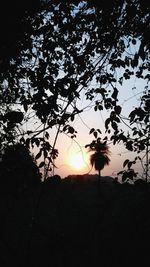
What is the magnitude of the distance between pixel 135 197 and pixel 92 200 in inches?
278

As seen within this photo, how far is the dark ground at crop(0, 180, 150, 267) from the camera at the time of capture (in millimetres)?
13742

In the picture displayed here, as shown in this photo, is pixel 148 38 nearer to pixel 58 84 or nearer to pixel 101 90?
pixel 58 84

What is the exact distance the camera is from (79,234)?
60.6ft

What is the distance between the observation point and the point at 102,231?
1814cm

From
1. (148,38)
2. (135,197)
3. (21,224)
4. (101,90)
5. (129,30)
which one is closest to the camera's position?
(148,38)

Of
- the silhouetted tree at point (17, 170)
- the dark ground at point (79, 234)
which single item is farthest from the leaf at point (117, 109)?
the dark ground at point (79, 234)

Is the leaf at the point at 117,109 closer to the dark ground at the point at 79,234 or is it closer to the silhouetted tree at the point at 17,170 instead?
the silhouetted tree at the point at 17,170

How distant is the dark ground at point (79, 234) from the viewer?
1374 cm

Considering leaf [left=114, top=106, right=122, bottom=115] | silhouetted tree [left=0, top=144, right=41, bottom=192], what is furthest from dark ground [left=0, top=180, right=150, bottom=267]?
leaf [left=114, top=106, right=122, bottom=115]

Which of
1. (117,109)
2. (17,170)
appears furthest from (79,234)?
(117,109)

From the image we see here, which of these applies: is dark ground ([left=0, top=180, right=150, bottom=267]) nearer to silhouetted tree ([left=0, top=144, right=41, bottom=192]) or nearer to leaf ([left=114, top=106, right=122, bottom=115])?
silhouetted tree ([left=0, top=144, right=41, bottom=192])

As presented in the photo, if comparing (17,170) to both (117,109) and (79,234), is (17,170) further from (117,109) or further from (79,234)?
(79,234)

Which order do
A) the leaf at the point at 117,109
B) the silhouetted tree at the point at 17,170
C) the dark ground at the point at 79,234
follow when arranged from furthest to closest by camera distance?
the dark ground at the point at 79,234, the silhouetted tree at the point at 17,170, the leaf at the point at 117,109

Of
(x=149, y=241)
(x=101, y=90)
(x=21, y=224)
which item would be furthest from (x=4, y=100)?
(x=21, y=224)
